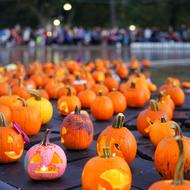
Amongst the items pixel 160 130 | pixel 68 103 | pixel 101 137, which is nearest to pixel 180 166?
pixel 101 137

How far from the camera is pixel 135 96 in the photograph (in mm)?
7293

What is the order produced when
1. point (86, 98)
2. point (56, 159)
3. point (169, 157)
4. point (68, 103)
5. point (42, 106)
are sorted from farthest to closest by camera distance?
1. point (86, 98)
2. point (68, 103)
3. point (42, 106)
4. point (56, 159)
5. point (169, 157)

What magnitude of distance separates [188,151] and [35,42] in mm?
29617

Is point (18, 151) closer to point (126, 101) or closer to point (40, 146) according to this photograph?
point (40, 146)

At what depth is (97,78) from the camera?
33.4ft

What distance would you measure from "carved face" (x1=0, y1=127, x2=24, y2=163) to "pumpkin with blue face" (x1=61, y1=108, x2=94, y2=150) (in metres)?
0.59

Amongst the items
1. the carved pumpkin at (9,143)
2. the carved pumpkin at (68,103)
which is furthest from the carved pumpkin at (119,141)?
the carved pumpkin at (68,103)

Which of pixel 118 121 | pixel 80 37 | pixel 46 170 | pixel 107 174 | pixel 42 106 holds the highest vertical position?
pixel 80 37

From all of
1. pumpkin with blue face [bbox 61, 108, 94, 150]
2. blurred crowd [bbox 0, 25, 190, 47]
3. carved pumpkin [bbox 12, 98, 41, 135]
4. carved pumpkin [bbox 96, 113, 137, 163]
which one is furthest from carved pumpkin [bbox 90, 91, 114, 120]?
blurred crowd [bbox 0, 25, 190, 47]

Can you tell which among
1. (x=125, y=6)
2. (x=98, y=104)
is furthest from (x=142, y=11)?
(x=98, y=104)

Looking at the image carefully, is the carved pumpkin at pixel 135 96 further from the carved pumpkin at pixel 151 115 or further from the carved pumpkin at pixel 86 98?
the carved pumpkin at pixel 151 115

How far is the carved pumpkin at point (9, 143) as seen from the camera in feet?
14.3

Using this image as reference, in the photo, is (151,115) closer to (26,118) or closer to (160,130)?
(160,130)

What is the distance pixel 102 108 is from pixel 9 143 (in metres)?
2.17
